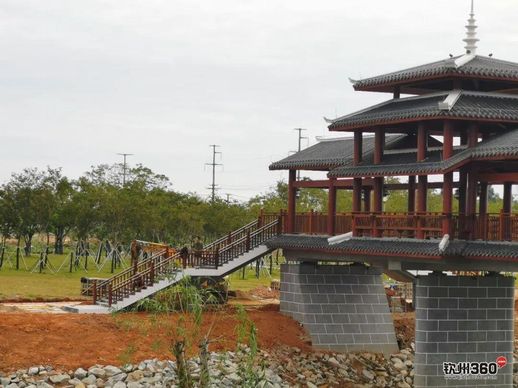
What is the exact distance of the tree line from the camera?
5453cm

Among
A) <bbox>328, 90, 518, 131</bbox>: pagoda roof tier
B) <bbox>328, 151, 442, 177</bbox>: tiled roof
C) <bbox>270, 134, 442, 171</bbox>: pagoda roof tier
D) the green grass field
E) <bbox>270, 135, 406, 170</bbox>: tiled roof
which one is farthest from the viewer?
the green grass field

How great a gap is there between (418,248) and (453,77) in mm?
4988

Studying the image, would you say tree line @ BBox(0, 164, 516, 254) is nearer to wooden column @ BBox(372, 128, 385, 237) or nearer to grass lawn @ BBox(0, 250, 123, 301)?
grass lawn @ BBox(0, 250, 123, 301)

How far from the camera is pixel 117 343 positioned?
97.5ft

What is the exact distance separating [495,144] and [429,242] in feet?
9.82

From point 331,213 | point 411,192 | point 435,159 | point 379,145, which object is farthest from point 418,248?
point 331,213

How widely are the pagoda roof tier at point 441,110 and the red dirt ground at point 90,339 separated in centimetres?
706

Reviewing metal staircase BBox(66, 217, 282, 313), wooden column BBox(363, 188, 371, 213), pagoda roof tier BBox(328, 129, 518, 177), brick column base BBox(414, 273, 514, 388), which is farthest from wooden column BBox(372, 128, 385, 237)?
metal staircase BBox(66, 217, 282, 313)

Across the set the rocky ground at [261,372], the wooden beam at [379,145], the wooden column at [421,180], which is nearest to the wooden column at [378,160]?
the wooden beam at [379,145]

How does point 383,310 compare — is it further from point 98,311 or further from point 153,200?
point 153,200

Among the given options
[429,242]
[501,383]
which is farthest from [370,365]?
[429,242]

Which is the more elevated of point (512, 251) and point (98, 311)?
point (512, 251)

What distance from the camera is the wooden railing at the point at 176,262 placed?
111 feet

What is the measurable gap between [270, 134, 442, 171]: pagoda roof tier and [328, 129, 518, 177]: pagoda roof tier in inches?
41.3
